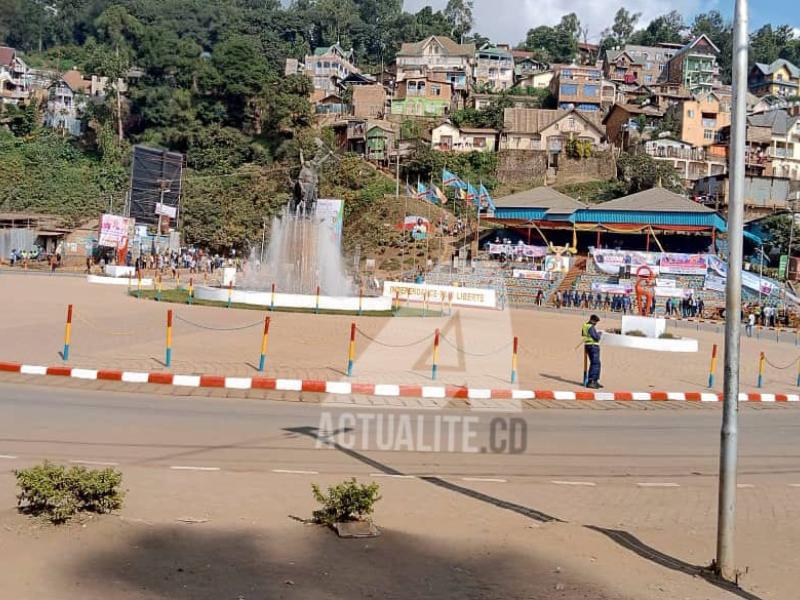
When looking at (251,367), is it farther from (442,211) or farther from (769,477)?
(442,211)

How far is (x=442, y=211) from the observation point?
7712cm

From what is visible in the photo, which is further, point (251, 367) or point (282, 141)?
point (282, 141)

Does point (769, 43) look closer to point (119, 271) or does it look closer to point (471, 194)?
point (471, 194)

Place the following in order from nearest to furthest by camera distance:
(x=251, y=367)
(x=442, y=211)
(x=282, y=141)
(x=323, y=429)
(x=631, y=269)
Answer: (x=323, y=429) < (x=251, y=367) < (x=631, y=269) < (x=442, y=211) < (x=282, y=141)

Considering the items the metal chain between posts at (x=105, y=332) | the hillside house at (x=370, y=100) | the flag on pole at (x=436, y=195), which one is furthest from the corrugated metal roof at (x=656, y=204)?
the metal chain between posts at (x=105, y=332)

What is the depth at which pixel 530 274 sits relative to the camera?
190ft

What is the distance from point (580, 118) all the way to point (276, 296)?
6681cm

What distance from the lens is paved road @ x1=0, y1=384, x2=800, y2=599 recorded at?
823 cm

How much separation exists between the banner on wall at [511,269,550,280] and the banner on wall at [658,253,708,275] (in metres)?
7.78

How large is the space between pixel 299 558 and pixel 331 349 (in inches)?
591

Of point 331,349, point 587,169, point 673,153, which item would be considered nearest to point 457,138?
point 587,169

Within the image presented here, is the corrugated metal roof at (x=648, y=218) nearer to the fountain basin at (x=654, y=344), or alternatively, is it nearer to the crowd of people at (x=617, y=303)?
the crowd of people at (x=617, y=303)

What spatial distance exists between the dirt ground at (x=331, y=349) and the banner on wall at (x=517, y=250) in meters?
31.6

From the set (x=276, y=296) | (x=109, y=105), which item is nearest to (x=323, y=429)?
(x=276, y=296)
